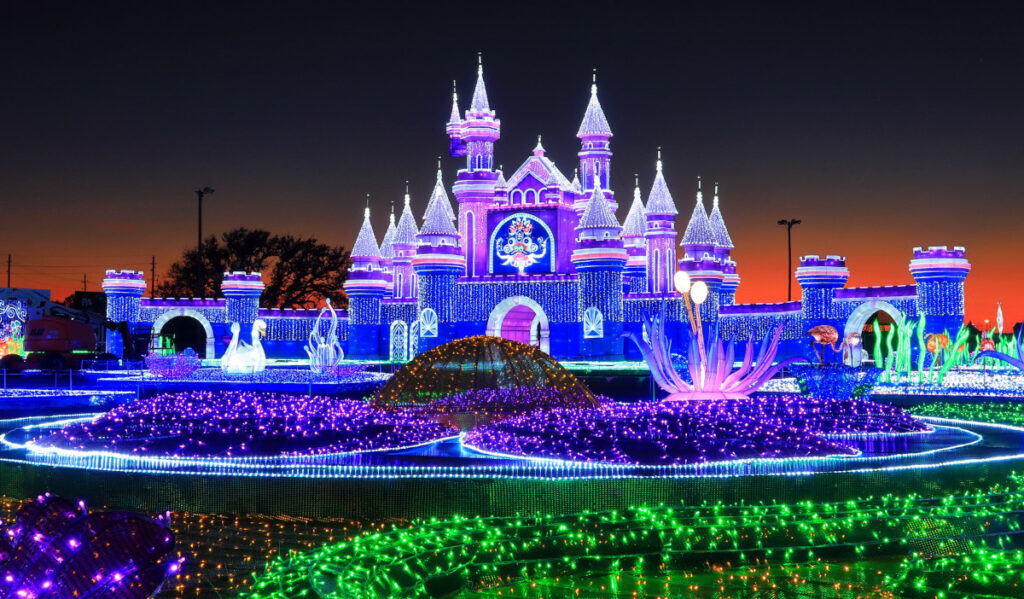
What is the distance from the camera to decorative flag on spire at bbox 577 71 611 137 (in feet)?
133

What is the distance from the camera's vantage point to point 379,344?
4069cm

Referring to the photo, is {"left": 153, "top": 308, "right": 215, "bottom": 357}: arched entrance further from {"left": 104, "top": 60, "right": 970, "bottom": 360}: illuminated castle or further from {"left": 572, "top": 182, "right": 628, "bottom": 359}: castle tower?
{"left": 572, "top": 182, "right": 628, "bottom": 359}: castle tower

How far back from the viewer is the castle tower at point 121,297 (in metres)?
42.5

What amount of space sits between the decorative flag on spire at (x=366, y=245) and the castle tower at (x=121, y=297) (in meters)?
8.31

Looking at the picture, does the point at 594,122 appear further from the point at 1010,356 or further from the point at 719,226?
the point at 1010,356

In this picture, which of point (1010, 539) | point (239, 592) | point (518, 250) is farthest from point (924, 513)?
point (518, 250)

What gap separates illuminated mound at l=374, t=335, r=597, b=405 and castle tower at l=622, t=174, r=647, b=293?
2541cm

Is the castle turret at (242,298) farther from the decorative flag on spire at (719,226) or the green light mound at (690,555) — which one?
the green light mound at (690,555)

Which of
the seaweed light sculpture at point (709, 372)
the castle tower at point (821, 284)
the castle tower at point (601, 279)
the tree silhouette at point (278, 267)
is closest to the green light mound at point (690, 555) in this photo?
the seaweed light sculpture at point (709, 372)

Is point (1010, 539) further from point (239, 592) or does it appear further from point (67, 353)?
point (67, 353)

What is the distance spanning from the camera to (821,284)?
111 feet

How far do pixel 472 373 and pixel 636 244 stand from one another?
1091 inches

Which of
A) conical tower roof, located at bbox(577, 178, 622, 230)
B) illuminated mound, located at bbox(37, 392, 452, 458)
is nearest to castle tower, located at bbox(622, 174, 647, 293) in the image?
conical tower roof, located at bbox(577, 178, 622, 230)

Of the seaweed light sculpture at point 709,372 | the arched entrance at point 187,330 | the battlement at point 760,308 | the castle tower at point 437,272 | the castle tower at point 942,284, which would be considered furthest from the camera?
the arched entrance at point 187,330
